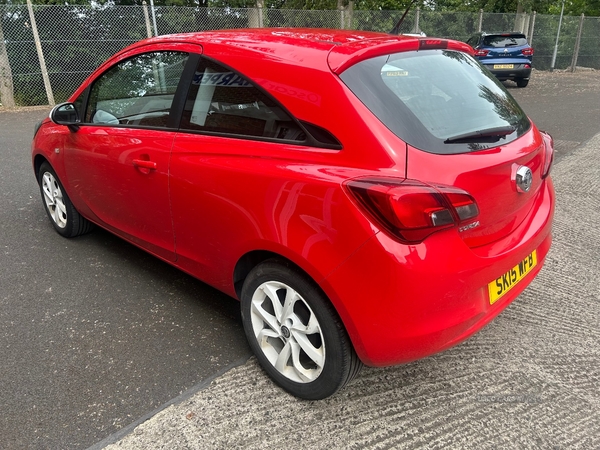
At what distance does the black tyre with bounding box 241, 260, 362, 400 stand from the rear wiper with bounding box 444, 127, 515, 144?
0.90m

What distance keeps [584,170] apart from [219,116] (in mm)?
5560

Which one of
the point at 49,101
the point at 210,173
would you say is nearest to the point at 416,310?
the point at 210,173

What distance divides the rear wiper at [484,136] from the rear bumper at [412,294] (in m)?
0.44

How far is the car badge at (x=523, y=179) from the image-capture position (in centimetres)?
229

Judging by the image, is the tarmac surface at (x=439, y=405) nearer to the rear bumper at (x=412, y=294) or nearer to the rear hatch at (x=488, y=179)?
the rear bumper at (x=412, y=294)

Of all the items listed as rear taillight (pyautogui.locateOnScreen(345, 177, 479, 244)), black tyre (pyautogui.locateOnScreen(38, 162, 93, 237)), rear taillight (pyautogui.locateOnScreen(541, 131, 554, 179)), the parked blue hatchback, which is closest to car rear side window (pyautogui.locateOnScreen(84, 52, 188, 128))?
black tyre (pyautogui.locateOnScreen(38, 162, 93, 237))

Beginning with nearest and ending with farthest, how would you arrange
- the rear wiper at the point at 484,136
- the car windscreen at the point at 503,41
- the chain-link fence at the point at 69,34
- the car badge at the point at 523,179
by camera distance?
the rear wiper at the point at 484,136
the car badge at the point at 523,179
the chain-link fence at the point at 69,34
the car windscreen at the point at 503,41

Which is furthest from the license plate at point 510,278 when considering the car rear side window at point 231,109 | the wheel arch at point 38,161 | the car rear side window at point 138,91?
the wheel arch at point 38,161

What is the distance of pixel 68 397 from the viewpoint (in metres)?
2.49

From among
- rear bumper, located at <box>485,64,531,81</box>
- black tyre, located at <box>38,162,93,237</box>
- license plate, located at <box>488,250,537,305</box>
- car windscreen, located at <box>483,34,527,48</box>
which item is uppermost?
car windscreen, located at <box>483,34,527,48</box>

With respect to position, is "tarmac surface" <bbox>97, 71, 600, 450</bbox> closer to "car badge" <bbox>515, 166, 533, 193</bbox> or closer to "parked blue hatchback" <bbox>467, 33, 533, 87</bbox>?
"car badge" <bbox>515, 166, 533, 193</bbox>

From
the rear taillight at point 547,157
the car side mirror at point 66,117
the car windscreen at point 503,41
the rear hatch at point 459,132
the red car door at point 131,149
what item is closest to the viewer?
the rear hatch at point 459,132

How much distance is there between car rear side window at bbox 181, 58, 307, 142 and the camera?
2.36m

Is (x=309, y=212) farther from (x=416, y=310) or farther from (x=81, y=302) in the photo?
(x=81, y=302)
